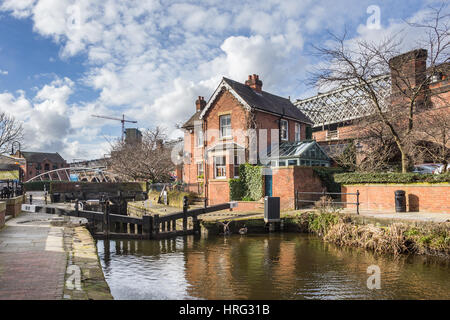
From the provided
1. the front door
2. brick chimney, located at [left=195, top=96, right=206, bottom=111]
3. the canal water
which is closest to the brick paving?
the canal water

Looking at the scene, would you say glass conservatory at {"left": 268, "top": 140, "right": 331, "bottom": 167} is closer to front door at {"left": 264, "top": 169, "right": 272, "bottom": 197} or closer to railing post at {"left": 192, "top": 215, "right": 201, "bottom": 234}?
front door at {"left": 264, "top": 169, "right": 272, "bottom": 197}

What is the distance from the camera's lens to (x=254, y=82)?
88.6 ft

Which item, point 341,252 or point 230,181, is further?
point 230,181

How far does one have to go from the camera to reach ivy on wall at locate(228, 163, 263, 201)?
69.4 feet

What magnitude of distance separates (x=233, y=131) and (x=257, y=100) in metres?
3.14

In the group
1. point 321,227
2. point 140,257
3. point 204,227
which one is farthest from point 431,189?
point 140,257

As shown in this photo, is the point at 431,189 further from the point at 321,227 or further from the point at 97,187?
the point at 97,187

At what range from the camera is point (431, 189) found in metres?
14.5

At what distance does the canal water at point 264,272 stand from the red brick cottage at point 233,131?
31.2 feet

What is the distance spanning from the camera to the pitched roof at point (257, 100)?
23.8 meters

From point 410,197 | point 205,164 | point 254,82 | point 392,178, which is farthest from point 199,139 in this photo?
point 410,197

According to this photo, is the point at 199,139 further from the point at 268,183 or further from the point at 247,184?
the point at 268,183

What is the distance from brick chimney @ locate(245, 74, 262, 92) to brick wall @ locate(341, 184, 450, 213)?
501 inches
